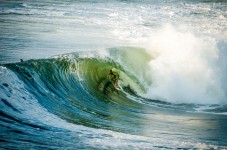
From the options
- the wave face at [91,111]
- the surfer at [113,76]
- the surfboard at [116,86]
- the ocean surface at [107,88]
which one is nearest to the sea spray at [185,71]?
the ocean surface at [107,88]

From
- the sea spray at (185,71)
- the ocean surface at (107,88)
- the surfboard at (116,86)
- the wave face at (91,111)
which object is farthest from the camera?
the sea spray at (185,71)

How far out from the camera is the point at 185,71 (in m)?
20.8

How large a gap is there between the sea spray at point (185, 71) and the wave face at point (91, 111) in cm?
62

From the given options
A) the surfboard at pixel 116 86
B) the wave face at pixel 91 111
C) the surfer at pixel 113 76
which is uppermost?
the surfer at pixel 113 76

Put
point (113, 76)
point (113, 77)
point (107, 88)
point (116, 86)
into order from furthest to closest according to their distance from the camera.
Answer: point (113, 76) → point (113, 77) → point (116, 86) → point (107, 88)

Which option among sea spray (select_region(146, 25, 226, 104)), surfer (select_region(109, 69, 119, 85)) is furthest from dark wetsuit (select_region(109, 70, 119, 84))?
sea spray (select_region(146, 25, 226, 104))

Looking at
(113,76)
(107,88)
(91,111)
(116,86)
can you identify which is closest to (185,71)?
(113,76)

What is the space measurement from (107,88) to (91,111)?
388cm

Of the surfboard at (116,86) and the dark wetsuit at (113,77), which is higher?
the dark wetsuit at (113,77)

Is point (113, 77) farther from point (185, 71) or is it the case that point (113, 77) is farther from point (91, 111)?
point (91, 111)

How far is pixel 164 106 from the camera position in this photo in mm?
15664

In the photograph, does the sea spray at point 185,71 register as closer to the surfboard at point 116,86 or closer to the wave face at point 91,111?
the wave face at point 91,111

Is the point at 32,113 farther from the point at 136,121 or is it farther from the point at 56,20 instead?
the point at 56,20

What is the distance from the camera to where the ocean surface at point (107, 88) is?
9672 millimetres
